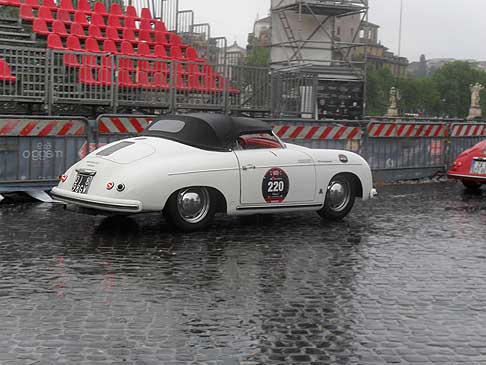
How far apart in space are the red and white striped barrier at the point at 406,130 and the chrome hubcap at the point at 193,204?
7990 millimetres

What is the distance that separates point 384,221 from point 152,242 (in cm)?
375

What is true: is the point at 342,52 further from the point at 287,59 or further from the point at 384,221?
the point at 384,221

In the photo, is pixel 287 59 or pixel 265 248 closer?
pixel 265 248

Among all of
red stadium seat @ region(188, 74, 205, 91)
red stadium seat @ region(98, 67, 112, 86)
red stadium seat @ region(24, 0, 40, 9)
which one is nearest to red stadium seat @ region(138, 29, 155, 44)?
red stadium seat @ region(24, 0, 40, 9)

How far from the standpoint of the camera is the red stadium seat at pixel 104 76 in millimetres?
13953

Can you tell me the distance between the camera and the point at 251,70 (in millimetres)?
16562

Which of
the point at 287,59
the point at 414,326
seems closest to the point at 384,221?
the point at 414,326

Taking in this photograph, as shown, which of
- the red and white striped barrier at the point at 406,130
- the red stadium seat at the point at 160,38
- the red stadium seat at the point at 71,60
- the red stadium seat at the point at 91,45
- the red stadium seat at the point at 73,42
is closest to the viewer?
the red stadium seat at the point at 71,60

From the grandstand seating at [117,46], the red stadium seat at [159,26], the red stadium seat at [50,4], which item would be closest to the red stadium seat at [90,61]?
the grandstand seating at [117,46]

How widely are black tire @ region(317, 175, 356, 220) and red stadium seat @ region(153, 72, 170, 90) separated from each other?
584 centimetres

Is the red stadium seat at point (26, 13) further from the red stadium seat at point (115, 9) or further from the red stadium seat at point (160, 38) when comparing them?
the red stadium seat at point (160, 38)

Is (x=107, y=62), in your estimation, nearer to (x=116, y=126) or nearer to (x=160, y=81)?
(x=160, y=81)

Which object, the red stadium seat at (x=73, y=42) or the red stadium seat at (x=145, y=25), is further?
→ the red stadium seat at (x=145, y=25)

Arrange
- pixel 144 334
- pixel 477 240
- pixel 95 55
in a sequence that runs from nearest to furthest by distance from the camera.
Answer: pixel 144 334, pixel 477 240, pixel 95 55
